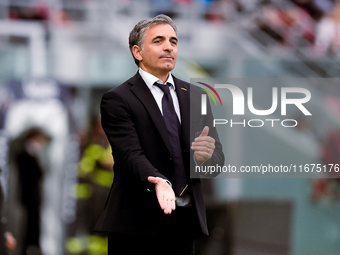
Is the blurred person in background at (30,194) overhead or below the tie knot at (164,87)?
below

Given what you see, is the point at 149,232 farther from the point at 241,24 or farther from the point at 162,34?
the point at 241,24

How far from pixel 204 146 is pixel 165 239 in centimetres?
43

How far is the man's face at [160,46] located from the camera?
8.03 feet

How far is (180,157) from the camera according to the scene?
2482 millimetres

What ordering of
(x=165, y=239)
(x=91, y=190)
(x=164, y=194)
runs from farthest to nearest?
(x=91, y=190), (x=165, y=239), (x=164, y=194)

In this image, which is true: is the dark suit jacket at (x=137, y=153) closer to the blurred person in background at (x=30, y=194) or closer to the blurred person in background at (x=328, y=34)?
the blurred person in background at (x=30, y=194)

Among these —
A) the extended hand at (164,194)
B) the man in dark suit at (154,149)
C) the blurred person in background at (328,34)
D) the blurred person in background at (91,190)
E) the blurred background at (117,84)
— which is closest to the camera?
the extended hand at (164,194)

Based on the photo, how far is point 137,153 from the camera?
7.86 ft

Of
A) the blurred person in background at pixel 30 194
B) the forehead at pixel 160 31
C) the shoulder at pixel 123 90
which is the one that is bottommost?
the blurred person in background at pixel 30 194

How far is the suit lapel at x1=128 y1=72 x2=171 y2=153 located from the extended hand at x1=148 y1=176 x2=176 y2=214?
0.21 metres

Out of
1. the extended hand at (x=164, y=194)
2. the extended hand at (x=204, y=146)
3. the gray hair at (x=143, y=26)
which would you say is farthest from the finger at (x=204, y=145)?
the gray hair at (x=143, y=26)

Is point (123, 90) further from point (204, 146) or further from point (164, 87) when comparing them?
point (204, 146)

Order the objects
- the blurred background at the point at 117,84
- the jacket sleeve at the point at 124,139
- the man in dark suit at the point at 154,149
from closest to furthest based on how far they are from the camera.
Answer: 1. the jacket sleeve at the point at 124,139
2. the man in dark suit at the point at 154,149
3. the blurred background at the point at 117,84

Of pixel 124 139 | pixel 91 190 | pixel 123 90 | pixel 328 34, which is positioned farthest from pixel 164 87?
pixel 328 34
